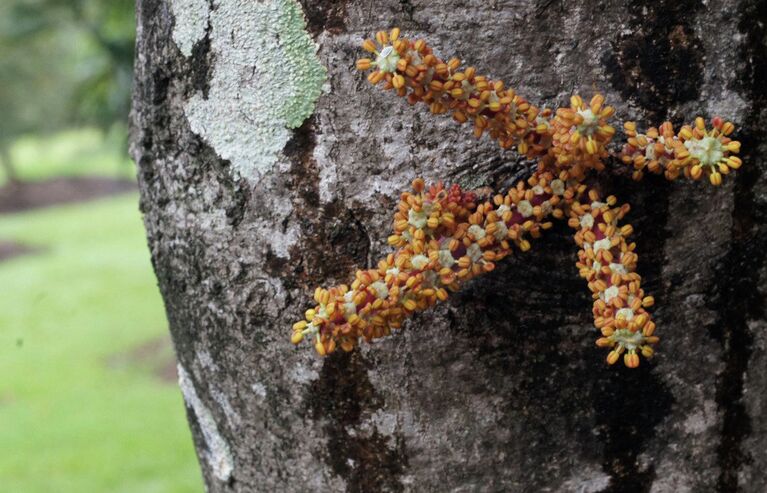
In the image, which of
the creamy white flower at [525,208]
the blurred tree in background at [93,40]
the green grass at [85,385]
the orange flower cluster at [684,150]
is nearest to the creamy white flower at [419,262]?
the creamy white flower at [525,208]

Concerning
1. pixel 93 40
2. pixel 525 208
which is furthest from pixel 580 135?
pixel 93 40

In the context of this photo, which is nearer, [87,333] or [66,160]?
[87,333]

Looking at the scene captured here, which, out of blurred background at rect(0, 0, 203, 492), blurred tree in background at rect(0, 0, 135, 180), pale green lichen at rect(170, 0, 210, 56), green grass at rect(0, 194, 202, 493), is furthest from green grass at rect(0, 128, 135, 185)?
pale green lichen at rect(170, 0, 210, 56)

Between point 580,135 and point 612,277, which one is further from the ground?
point 580,135

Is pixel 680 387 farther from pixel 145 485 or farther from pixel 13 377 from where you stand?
pixel 13 377

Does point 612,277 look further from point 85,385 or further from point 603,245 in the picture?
point 85,385

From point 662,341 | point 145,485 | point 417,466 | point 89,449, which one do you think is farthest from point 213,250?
point 89,449

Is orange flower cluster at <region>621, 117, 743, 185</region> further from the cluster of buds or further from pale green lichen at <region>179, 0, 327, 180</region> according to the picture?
pale green lichen at <region>179, 0, 327, 180</region>
